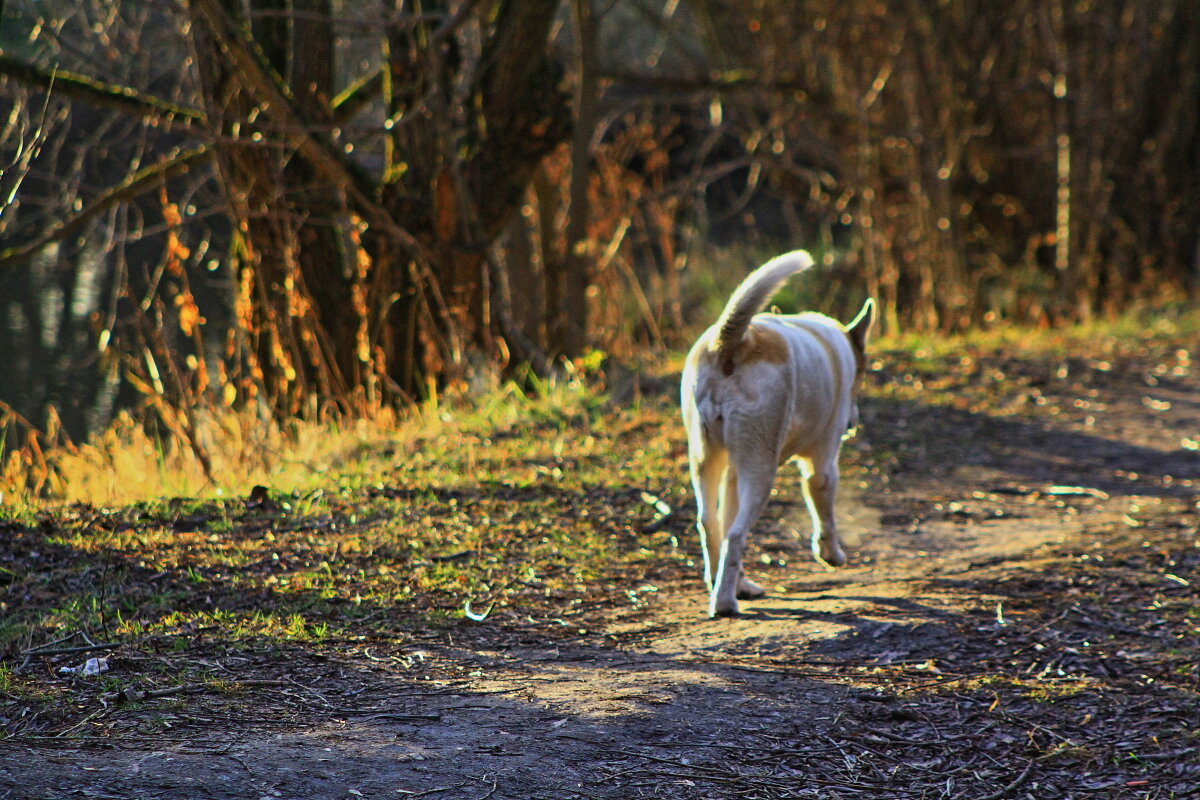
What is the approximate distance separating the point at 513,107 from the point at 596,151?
189cm

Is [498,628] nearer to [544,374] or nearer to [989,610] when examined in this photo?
[989,610]

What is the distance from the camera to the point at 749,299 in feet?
13.4

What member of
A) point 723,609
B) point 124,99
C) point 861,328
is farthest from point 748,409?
point 124,99

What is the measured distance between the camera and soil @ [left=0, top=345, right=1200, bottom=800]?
300 cm

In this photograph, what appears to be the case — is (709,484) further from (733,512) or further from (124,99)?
(124,99)

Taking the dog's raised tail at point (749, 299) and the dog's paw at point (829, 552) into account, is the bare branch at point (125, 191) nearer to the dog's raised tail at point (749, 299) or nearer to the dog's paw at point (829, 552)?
the dog's raised tail at point (749, 299)

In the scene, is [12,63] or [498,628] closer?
[498,628]

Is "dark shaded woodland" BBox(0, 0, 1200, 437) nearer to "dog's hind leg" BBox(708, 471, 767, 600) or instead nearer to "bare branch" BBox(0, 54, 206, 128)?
"bare branch" BBox(0, 54, 206, 128)

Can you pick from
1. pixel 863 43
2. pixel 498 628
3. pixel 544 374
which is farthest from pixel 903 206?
pixel 498 628

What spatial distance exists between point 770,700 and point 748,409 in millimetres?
1055

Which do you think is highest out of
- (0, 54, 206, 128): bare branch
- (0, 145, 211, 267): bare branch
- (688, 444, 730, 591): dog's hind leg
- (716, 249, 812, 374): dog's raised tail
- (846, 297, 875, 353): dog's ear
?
(0, 54, 206, 128): bare branch

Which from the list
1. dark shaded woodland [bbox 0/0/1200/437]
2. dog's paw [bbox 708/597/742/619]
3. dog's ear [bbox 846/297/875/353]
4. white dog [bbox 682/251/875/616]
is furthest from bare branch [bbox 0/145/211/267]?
dog's paw [bbox 708/597/742/619]

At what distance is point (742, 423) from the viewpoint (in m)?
4.25

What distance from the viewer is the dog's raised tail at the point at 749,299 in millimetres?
4070
